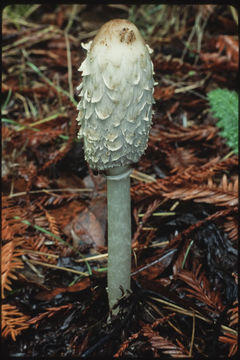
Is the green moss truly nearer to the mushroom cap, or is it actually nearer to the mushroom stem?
the mushroom stem

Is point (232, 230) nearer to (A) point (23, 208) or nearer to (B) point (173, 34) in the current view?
(A) point (23, 208)

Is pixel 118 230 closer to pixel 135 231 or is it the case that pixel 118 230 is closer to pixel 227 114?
pixel 135 231

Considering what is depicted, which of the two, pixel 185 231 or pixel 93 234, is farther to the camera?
pixel 93 234

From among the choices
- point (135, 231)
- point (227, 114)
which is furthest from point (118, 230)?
point (227, 114)

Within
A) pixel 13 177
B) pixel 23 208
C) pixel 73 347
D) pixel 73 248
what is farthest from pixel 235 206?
pixel 13 177

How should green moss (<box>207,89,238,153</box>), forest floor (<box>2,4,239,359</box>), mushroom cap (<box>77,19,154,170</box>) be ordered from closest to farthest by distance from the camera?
mushroom cap (<box>77,19,154,170</box>) < forest floor (<box>2,4,239,359</box>) < green moss (<box>207,89,238,153</box>)

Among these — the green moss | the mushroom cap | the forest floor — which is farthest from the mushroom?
the green moss
